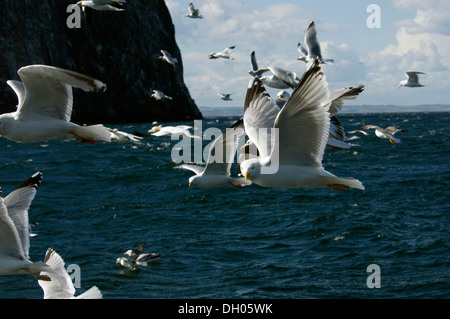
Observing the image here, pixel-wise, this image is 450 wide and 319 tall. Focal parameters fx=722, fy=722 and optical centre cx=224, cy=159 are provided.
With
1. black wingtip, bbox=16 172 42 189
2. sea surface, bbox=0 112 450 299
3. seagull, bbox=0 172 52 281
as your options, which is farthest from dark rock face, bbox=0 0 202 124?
seagull, bbox=0 172 52 281

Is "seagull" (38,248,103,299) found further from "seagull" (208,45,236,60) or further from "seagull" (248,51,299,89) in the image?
"seagull" (208,45,236,60)

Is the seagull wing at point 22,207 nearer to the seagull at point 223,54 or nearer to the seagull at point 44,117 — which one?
the seagull at point 44,117

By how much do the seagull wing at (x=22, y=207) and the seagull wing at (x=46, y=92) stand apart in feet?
2.44

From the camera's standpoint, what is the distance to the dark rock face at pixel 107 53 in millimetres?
46406

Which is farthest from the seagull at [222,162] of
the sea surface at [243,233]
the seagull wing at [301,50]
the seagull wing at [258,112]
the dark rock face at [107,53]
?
the dark rock face at [107,53]

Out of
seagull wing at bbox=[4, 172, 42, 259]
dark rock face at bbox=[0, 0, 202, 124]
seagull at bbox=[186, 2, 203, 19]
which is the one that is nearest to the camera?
seagull wing at bbox=[4, 172, 42, 259]

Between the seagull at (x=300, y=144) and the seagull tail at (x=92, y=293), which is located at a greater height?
the seagull at (x=300, y=144)

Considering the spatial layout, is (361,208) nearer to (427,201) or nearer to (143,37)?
(427,201)

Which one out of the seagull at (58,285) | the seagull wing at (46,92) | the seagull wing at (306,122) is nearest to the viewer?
the seagull wing at (306,122)

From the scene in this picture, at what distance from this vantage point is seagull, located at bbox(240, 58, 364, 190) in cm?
660

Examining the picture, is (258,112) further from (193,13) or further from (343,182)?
(193,13)

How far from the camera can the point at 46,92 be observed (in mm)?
8312

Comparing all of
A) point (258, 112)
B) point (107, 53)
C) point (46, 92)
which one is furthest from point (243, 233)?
point (107, 53)

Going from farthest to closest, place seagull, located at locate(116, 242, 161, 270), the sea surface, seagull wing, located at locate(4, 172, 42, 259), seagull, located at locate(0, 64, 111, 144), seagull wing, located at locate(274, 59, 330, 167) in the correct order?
seagull, located at locate(116, 242, 161, 270)
the sea surface
seagull, located at locate(0, 64, 111, 144)
seagull wing, located at locate(4, 172, 42, 259)
seagull wing, located at locate(274, 59, 330, 167)
